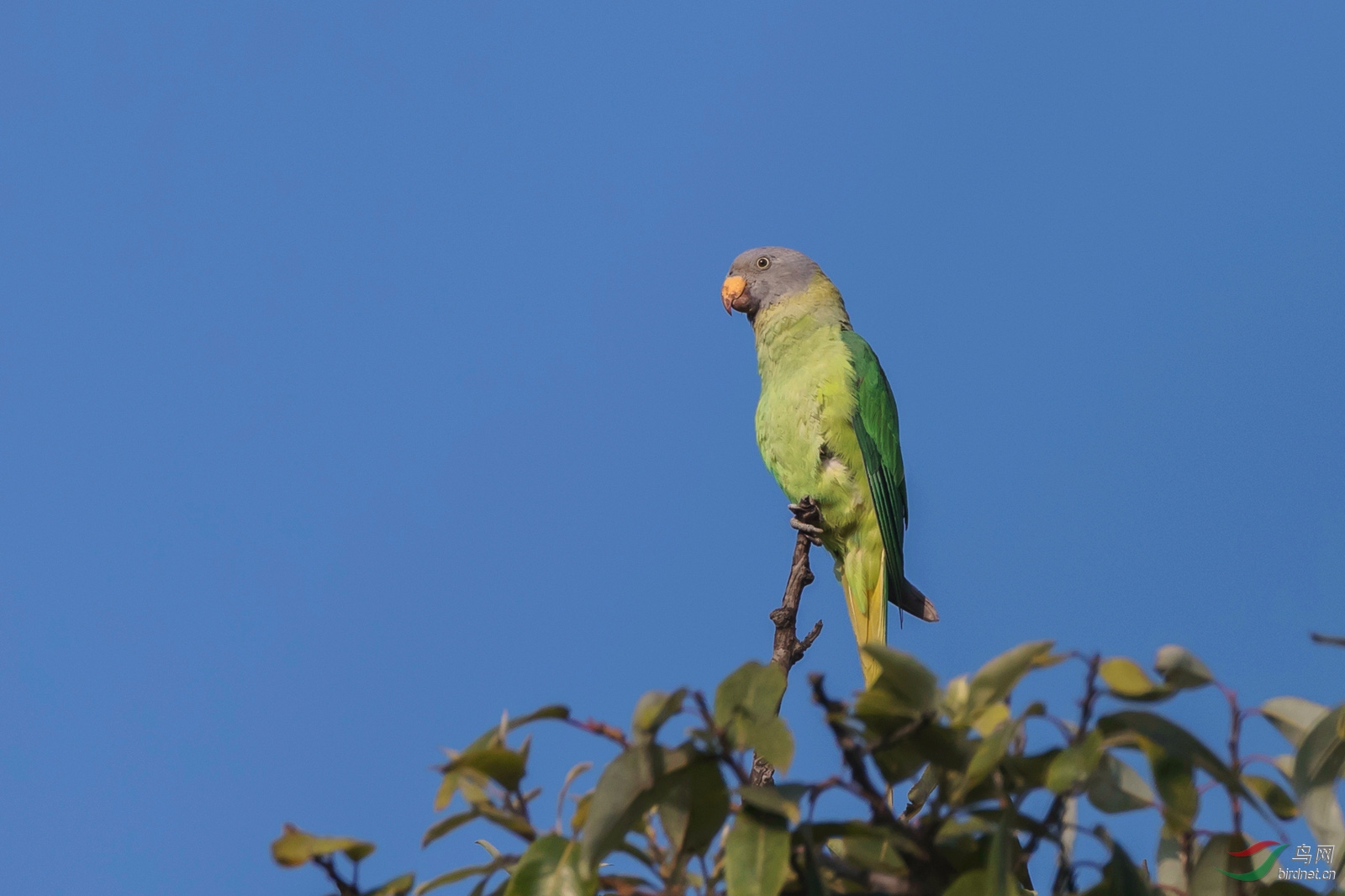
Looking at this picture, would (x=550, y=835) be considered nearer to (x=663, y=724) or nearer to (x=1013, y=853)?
(x=663, y=724)

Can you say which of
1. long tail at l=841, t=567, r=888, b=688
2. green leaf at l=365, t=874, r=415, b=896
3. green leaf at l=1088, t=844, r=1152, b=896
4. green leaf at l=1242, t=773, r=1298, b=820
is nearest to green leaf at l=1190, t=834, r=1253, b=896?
green leaf at l=1242, t=773, r=1298, b=820

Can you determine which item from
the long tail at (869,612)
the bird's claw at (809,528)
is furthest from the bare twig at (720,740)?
the long tail at (869,612)

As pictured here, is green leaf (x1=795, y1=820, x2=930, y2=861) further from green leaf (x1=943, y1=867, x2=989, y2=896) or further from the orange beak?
the orange beak

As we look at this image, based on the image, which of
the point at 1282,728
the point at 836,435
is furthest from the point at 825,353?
the point at 1282,728

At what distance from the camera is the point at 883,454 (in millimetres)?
5301

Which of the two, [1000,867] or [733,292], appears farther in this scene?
[733,292]

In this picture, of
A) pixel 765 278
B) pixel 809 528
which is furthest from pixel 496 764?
pixel 765 278

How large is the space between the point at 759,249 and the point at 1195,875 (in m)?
5.29

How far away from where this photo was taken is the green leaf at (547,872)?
1195 millimetres

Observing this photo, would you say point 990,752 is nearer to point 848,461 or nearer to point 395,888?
point 395,888

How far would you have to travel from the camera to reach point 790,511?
512 cm

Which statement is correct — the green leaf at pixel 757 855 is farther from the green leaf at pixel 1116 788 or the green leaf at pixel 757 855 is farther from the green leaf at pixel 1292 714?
the green leaf at pixel 1292 714

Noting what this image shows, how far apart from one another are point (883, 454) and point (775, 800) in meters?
4.26

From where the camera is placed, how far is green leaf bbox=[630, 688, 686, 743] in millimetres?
1117
